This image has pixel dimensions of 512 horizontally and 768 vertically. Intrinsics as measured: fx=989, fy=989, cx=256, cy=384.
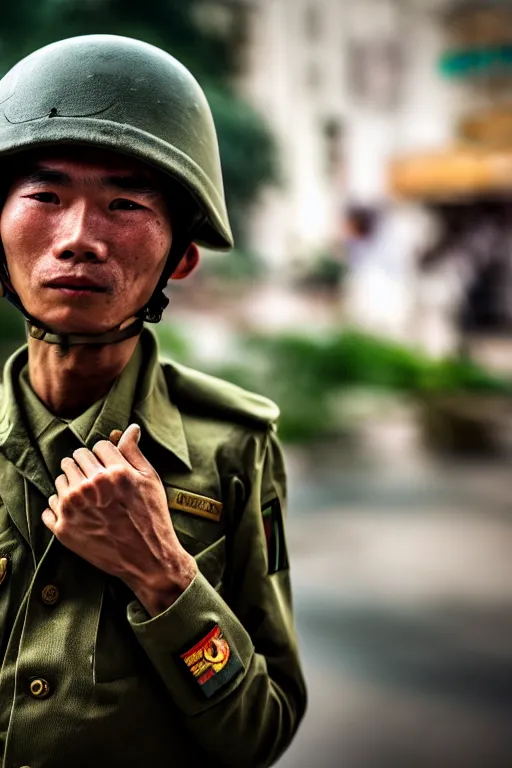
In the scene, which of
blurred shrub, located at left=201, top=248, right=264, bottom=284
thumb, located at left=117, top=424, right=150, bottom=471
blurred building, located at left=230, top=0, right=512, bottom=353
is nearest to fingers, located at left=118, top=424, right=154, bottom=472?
thumb, located at left=117, top=424, right=150, bottom=471

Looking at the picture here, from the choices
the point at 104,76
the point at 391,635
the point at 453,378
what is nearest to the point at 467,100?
the point at 453,378

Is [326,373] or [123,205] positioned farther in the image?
[326,373]

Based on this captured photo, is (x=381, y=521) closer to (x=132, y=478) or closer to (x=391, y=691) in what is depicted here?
(x=391, y=691)

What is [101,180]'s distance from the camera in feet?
3.97

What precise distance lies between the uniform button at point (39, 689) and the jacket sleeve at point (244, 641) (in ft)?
0.40

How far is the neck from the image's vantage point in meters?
1.28

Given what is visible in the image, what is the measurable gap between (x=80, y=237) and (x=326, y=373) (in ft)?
31.0

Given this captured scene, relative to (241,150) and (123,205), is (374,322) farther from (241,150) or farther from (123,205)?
(123,205)

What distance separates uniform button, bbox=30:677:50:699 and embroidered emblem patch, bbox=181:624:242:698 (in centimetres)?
17

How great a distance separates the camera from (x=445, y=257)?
494 inches

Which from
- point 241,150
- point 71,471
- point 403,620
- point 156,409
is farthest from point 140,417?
point 241,150

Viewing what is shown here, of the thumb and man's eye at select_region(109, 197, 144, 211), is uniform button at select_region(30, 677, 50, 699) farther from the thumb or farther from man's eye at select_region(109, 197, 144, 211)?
man's eye at select_region(109, 197, 144, 211)

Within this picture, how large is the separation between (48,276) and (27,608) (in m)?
0.40

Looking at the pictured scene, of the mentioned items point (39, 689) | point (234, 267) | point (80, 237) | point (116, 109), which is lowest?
point (39, 689)
